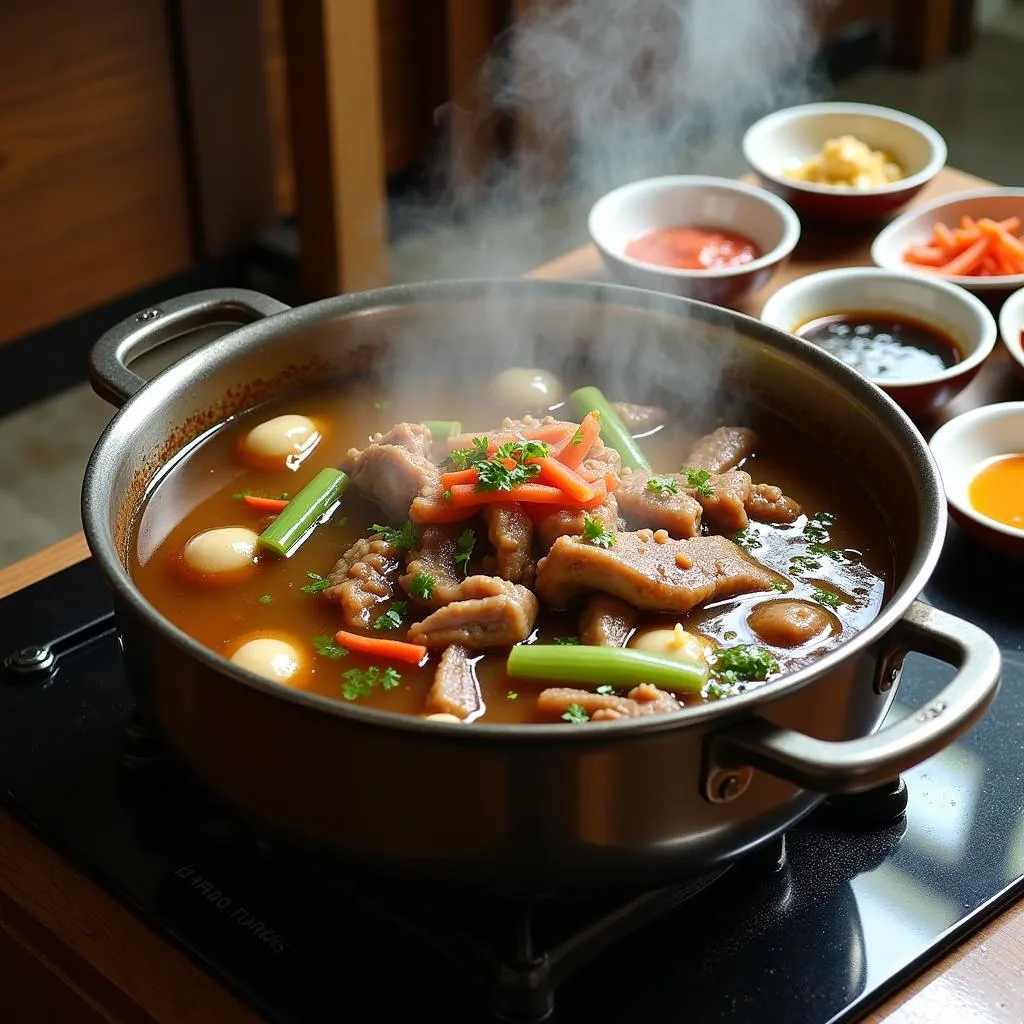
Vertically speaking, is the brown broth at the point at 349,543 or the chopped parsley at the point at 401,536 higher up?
the chopped parsley at the point at 401,536

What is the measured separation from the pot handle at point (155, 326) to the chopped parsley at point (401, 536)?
1.12ft

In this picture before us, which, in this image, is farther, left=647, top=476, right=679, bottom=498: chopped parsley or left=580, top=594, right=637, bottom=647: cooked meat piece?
left=647, top=476, right=679, bottom=498: chopped parsley

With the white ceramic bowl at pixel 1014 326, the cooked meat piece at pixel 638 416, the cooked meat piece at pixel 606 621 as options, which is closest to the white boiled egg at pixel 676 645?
the cooked meat piece at pixel 606 621

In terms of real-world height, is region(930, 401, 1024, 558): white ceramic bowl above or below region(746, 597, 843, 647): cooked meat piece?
below

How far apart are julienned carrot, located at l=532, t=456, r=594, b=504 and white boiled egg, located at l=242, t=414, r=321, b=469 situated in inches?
16.7

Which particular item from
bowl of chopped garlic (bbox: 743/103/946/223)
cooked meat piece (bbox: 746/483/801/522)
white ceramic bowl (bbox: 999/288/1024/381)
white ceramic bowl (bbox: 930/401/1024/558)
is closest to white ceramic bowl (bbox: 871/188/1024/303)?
bowl of chopped garlic (bbox: 743/103/946/223)

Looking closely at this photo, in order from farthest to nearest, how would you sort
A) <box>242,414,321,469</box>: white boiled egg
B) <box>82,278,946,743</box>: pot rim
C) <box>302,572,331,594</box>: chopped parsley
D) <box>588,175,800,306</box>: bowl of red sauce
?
<box>588,175,800,306</box>: bowl of red sauce, <box>242,414,321,469</box>: white boiled egg, <box>302,572,331,594</box>: chopped parsley, <box>82,278,946,743</box>: pot rim

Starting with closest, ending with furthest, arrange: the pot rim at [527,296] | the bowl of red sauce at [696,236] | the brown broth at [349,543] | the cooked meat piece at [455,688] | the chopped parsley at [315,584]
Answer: the pot rim at [527,296] → the cooked meat piece at [455,688] → the brown broth at [349,543] → the chopped parsley at [315,584] → the bowl of red sauce at [696,236]

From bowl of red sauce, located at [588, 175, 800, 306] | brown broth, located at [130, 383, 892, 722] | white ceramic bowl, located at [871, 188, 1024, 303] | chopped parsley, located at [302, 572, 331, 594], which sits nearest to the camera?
brown broth, located at [130, 383, 892, 722]

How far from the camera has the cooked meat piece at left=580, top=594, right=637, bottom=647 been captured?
1.47m

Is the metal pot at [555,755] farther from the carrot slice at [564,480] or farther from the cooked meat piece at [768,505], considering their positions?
the carrot slice at [564,480]

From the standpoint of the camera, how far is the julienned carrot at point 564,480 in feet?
5.14

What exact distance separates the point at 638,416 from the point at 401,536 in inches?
17.2

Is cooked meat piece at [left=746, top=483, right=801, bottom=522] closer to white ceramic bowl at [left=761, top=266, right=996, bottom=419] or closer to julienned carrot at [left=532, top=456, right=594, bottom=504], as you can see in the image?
julienned carrot at [left=532, top=456, right=594, bottom=504]
